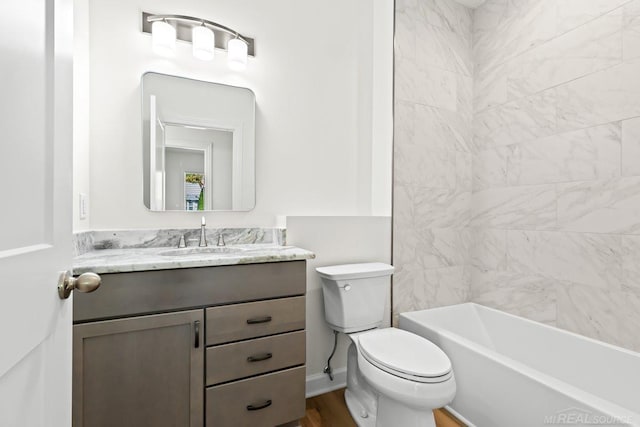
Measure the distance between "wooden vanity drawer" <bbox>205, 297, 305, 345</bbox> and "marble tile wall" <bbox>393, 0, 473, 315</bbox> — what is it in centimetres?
95

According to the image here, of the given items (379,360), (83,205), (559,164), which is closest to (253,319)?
(379,360)

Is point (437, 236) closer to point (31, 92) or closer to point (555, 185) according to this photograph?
point (555, 185)

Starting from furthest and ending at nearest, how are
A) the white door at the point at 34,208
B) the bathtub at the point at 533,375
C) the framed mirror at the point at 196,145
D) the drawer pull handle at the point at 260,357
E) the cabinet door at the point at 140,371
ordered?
the framed mirror at the point at 196,145 < the drawer pull handle at the point at 260,357 < the bathtub at the point at 533,375 < the cabinet door at the point at 140,371 < the white door at the point at 34,208

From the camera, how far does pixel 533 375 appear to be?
1.34 m

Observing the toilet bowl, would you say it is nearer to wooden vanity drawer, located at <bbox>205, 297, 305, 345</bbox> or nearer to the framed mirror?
wooden vanity drawer, located at <bbox>205, 297, 305, 345</bbox>

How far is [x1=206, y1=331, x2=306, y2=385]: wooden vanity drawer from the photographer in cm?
129

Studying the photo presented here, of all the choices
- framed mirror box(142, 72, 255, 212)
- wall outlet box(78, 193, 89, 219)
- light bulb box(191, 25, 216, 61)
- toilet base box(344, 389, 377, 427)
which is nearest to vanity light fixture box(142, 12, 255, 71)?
light bulb box(191, 25, 216, 61)

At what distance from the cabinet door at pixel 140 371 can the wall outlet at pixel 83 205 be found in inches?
23.9

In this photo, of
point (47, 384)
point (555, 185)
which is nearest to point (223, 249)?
point (47, 384)

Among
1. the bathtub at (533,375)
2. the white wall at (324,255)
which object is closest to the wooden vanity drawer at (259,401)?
the white wall at (324,255)

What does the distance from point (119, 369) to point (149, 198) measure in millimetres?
873

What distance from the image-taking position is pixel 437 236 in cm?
229

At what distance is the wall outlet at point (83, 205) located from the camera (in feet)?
4.72

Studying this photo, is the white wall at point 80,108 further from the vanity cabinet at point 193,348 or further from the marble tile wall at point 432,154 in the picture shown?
the marble tile wall at point 432,154
